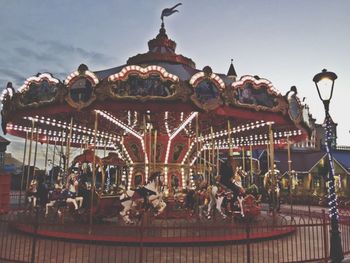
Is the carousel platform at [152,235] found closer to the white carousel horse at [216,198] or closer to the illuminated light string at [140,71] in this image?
the white carousel horse at [216,198]

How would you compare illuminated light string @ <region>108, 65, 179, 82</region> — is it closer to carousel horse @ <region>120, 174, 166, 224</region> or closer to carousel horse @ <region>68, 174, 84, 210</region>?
carousel horse @ <region>120, 174, 166, 224</region>

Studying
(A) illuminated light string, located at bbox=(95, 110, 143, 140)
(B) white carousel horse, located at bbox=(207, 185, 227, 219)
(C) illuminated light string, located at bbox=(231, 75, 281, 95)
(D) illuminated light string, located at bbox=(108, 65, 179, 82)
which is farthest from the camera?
(A) illuminated light string, located at bbox=(95, 110, 143, 140)

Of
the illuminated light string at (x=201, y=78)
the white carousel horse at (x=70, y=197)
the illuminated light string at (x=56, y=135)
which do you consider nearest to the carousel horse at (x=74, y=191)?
the white carousel horse at (x=70, y=197)

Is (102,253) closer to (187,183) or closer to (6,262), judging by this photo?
(6,262)

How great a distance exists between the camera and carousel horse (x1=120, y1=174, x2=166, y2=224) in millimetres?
10430

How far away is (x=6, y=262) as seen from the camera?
21.5 ft

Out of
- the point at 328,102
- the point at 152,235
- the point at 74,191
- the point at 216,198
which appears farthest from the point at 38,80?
the point at 328,102

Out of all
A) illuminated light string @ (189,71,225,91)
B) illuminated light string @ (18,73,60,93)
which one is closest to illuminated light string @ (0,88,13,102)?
illuminated light string @ (18,73,60,93)

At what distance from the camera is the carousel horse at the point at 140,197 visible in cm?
1043

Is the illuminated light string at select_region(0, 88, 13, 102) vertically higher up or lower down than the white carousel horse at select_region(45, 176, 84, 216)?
higher up

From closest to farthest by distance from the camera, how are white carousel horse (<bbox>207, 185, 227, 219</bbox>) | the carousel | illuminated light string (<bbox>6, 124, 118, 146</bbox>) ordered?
the carousel < white carousel horse (<bbox>207, 185, 227, 219</bbox>) < illuminated light string (<bbox>6, 124, 118, 146</bbox>)

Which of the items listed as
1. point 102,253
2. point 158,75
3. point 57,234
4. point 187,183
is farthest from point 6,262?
point 187,183

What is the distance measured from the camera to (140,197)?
413 inches

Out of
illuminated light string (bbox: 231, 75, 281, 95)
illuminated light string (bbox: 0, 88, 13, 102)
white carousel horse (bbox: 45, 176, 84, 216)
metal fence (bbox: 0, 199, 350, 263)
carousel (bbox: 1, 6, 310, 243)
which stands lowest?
metal fence (bbox: 0, 199, 350, 263)
